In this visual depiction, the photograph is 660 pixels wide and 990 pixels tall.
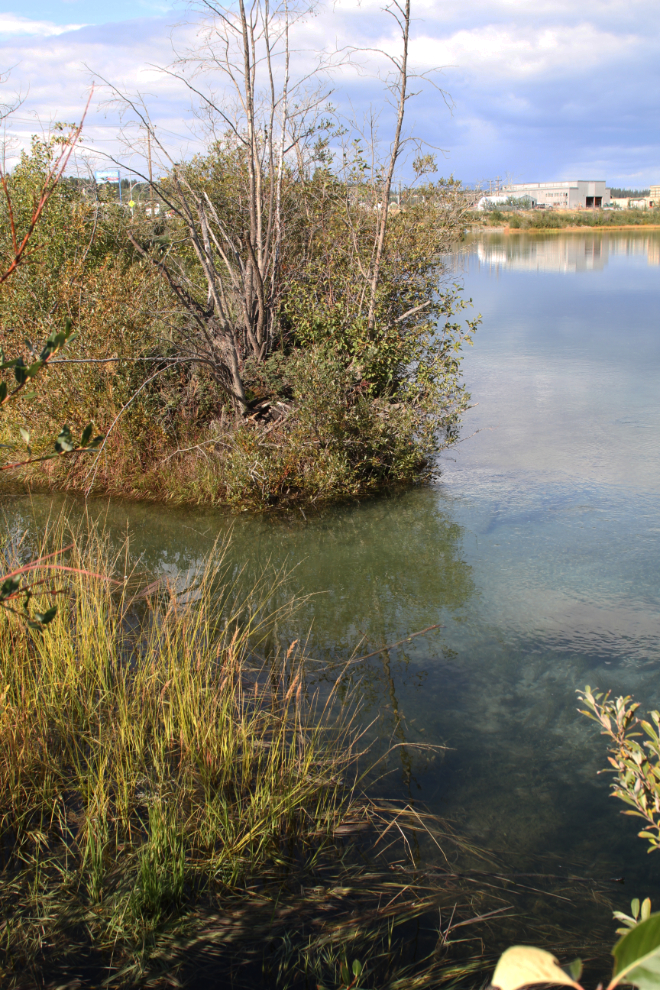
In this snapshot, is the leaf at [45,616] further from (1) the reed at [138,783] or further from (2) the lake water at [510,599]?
(2) the lake water at [510,599]

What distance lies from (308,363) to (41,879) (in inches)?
193

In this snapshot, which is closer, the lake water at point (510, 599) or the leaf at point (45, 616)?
the leaf at point (45, 616)

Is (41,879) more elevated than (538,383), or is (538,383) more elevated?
(538,383)

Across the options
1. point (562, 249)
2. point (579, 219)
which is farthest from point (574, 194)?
point (562, 249)

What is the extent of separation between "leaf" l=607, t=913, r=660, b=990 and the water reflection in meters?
24.7

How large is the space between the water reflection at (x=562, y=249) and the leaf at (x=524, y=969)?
81.0ft

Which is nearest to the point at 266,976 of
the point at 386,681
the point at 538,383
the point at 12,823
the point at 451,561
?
the point at 12,823

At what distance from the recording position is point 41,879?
2.41m

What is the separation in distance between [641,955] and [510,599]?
4.41 m

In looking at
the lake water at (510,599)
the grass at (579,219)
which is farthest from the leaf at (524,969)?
the grass at (579,219)

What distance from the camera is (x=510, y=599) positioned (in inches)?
189

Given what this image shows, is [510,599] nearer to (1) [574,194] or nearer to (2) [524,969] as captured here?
A: (2) [524,969]

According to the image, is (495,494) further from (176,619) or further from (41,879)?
(41,879)

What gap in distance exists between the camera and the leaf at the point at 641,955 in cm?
50
